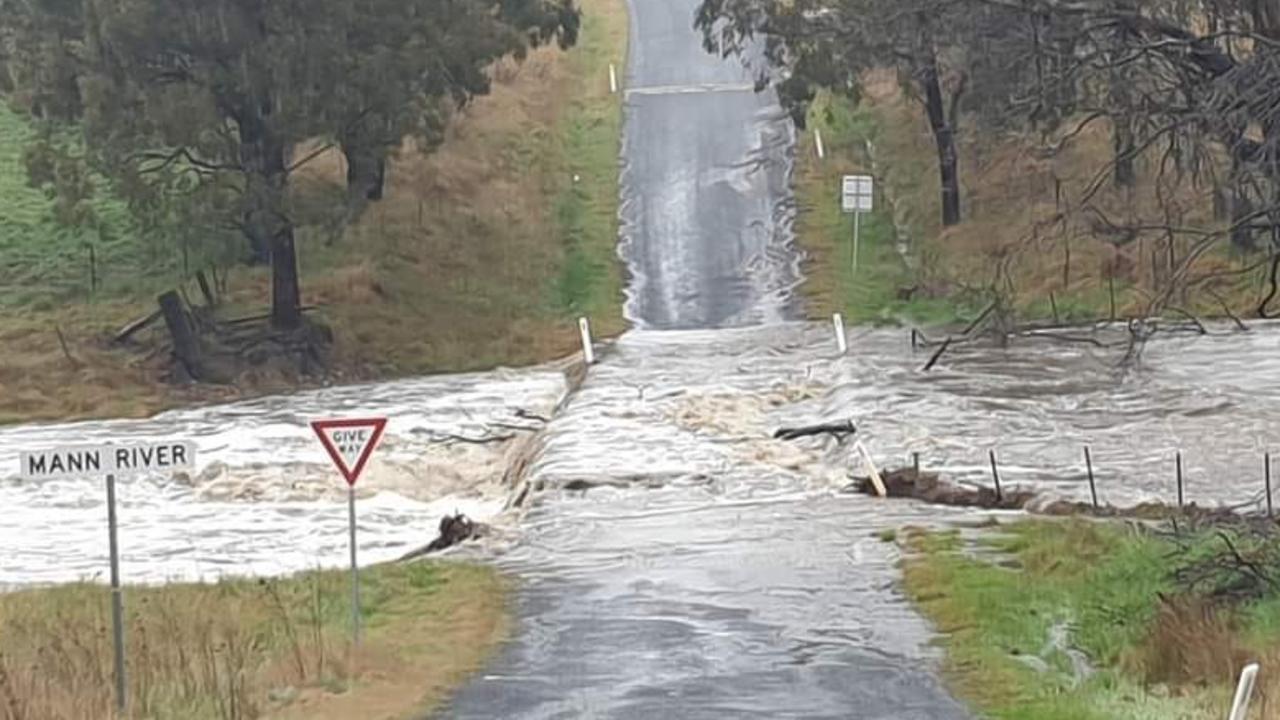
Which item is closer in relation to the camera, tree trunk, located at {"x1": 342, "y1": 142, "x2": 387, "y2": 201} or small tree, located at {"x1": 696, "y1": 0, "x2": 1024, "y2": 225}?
small tree, located at {"x1": 696, "y1": 0, "x2": 1024, "y2": 225}

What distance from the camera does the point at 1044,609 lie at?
1603cm

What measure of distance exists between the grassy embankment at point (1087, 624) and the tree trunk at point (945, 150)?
26.2 metres

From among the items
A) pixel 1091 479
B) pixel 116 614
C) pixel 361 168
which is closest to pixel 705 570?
pixel 1091 479

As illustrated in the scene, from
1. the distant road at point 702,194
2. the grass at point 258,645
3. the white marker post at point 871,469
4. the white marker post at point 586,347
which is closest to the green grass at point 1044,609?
the grass at point 258,645

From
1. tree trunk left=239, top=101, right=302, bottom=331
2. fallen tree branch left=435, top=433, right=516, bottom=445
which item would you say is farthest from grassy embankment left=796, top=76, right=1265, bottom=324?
tree trunk left=239, top=101, right=302, bottom=331

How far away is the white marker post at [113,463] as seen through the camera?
40.2 ft

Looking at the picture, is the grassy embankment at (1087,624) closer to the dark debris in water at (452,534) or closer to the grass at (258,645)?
the grass at (258,645)

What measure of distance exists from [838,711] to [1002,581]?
5515 mm

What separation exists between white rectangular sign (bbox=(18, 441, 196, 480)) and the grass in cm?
134

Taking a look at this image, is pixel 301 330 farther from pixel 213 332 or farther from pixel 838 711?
pixel 838 711

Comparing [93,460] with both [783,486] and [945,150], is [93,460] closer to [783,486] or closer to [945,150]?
[783,486]

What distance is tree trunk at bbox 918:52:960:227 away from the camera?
4538cm

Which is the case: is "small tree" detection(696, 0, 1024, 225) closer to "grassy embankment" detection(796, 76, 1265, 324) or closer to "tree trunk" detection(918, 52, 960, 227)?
"tree trunk" detection(918, 52, 960, 227)

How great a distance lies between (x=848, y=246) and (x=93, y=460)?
36.5 meters
